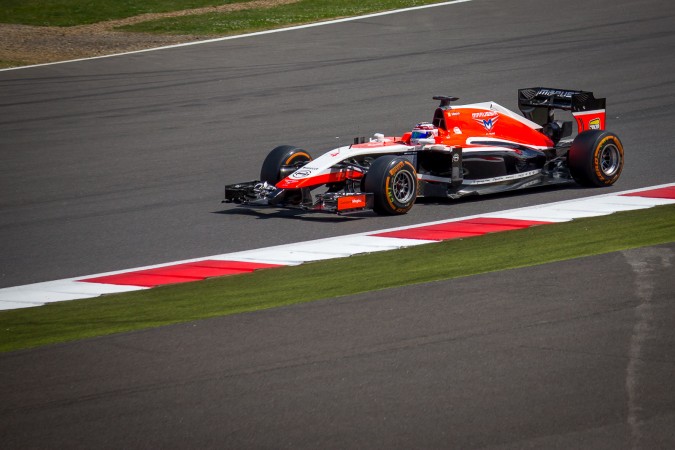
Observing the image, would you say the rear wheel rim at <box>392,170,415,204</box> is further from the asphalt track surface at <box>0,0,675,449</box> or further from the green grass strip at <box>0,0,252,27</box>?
the green grass strip at <box>0,0,252,27</box>

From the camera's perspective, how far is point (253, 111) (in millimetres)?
20953

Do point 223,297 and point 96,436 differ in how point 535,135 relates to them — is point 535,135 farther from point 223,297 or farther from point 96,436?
point 96,436

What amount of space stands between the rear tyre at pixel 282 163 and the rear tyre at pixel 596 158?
3.34 metres

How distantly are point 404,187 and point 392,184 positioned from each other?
0.85 feet

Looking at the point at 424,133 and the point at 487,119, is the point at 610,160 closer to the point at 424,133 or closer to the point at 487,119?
the point at 487,119

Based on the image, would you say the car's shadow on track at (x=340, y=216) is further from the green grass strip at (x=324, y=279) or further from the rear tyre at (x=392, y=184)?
the green grass strip at (x=324, y=279)

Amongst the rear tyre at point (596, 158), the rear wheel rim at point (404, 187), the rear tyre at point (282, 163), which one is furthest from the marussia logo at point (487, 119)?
the rear tyre at point (282, 163)

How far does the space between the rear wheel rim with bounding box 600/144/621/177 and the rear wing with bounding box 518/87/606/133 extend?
0.65m

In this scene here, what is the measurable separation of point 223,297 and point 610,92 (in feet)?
41.2

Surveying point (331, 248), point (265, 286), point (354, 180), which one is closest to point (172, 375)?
point (265, 286)

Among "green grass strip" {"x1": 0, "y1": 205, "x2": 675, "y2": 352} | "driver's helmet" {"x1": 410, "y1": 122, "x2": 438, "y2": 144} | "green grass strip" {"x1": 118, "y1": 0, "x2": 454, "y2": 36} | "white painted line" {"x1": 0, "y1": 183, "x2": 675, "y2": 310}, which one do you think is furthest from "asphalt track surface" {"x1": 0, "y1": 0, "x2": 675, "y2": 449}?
"green grass strip" {"x1": 118, "y1": 0, "x2": 454, "y2": 36}

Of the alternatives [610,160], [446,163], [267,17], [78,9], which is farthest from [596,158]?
[78,9]

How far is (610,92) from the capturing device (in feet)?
67.2

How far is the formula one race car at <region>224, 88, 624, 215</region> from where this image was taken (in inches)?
518
